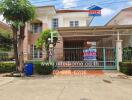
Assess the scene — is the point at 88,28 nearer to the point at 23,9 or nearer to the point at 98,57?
the point at 98,57

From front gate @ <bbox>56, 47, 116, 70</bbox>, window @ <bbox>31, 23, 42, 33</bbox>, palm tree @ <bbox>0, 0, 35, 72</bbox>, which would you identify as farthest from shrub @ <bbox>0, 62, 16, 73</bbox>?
window @ <bbox>31, 23, 42, 33</bbox>

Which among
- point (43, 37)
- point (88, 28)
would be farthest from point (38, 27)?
point (88, 28)

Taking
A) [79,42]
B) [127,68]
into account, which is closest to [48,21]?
[79,42]

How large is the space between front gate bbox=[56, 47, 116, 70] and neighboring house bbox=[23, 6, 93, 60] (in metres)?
7.47

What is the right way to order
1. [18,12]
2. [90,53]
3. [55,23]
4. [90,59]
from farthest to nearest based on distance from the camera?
[55,23] → [90,53] → [90,59] → [18,12]

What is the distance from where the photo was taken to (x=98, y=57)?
24922 mm

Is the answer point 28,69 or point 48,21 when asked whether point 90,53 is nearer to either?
point 28,69

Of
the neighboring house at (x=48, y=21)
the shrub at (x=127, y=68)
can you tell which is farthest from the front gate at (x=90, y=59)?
the neighboring house at (x=48, y=21)

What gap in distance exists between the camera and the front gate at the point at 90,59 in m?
23.8

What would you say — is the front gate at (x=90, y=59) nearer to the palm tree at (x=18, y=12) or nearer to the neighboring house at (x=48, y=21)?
the palm tree at (x=18, y=12)

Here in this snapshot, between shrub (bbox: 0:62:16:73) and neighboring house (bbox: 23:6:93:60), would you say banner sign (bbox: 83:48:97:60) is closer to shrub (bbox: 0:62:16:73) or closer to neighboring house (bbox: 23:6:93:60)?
shrub (bbox: 0:62:16:73)

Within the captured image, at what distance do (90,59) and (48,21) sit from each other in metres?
12.1

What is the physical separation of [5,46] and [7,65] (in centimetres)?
398

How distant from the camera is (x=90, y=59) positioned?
2444 cm
